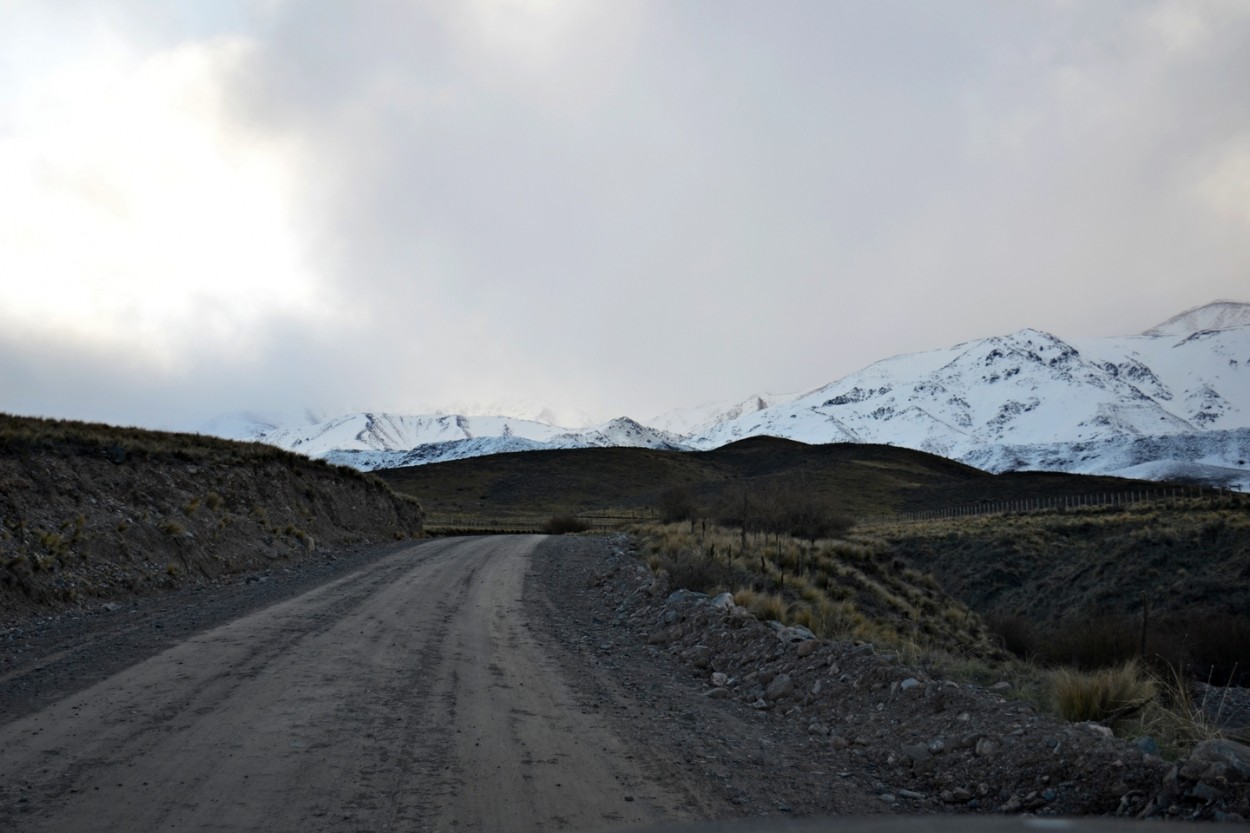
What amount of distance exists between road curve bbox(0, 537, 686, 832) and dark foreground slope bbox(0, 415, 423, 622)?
540 cm

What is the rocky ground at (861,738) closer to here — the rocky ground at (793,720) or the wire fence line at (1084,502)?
the rocky ground at (793,720)

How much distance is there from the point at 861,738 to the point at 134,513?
16.4m

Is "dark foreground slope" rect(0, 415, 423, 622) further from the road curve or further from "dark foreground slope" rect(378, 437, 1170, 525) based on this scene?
"dark foreground slope" rect(378, 437, 1170, 525)

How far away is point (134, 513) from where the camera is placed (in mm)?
17500

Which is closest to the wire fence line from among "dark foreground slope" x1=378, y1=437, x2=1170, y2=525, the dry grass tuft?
"dark foreground slope" x1=378, y1=437, x2=1170, y2=525

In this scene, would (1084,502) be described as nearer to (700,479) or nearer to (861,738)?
(700,479)

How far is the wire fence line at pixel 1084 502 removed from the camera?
47.2 meters

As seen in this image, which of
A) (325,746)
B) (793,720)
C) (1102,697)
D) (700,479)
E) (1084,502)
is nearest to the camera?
(325,746)

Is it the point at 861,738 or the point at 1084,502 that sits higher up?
the point at 1084,502

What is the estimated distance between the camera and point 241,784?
517 cm

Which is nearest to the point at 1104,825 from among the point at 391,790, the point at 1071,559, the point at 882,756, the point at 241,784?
the point at 882,756

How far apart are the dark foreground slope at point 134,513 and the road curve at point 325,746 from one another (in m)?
5.40

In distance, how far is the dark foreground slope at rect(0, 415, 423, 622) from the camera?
13727 mm

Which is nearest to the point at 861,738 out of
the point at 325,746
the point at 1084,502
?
the point at 325,746
